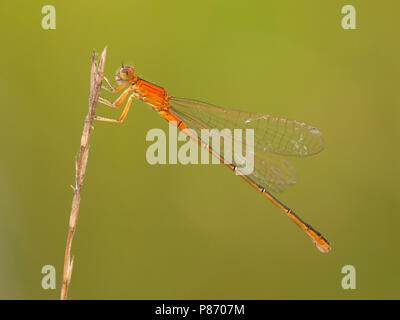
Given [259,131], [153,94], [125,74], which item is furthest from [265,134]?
[125,74]

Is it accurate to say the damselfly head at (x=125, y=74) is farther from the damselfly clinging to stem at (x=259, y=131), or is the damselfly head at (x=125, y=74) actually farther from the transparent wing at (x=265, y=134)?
the transparent wing at (x=265, y=134)

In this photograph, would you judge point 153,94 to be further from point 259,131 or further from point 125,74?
point 259,131

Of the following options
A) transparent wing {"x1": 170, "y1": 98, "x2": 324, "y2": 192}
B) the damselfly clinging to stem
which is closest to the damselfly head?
the damselfly clinging to stem

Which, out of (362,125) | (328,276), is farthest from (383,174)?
(328,276)

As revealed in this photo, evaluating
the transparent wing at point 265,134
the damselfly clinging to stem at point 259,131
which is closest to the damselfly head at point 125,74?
the damselfly clinging to stem at point 259,131

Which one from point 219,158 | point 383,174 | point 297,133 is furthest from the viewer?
point 383,174

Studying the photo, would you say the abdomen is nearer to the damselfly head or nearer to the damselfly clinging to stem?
the damselfly clinging to stem

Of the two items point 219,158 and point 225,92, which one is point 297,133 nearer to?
point 219,158

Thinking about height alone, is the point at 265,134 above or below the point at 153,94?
below
